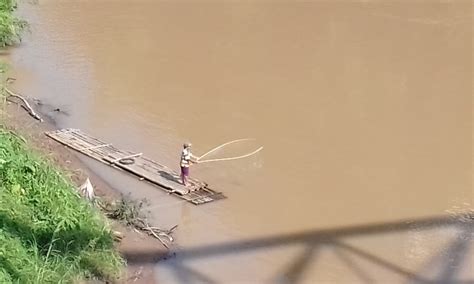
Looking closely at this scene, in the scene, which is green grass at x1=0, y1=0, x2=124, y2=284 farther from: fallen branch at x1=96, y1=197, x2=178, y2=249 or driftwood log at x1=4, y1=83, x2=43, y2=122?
driftwood log at x1=4, y1=83, x2=43, y2=122

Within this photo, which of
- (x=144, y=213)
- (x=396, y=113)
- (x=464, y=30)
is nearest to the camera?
(x=144, y=213)

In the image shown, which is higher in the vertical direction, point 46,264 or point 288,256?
point 46,264

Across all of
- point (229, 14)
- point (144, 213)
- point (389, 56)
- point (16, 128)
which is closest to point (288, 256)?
point (144, 213)

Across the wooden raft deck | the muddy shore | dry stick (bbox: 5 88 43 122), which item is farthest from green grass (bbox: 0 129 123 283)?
dry stick (bbox: 5 88 43 122)

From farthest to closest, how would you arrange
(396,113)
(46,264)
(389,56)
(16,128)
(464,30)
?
1. (464,30)
2. (389,56)
3. (396,113)
4. (16,128)
5. (46,264)

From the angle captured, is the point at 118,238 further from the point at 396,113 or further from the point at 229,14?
the point at 229,14

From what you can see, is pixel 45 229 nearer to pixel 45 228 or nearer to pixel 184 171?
pixel 45 228

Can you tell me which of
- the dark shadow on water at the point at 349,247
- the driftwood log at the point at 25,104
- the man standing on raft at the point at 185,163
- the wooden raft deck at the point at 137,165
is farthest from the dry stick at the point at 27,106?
the dark shadow on water at the point at 349,247

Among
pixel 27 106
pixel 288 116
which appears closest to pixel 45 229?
pixel 27 106
